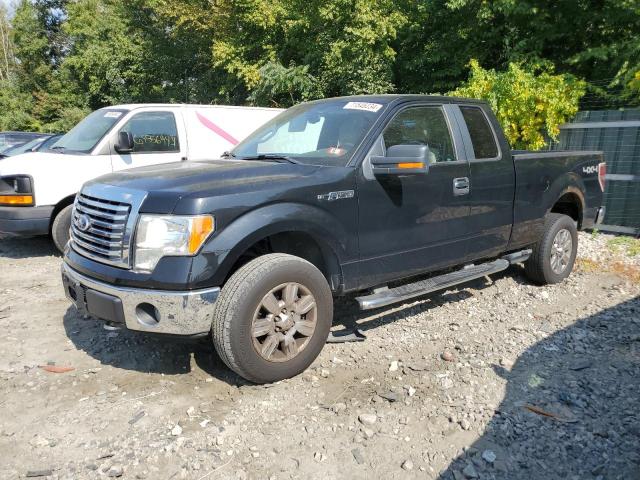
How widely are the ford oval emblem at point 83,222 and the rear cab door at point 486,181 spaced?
306 centimetres

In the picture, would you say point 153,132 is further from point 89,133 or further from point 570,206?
point 570,206

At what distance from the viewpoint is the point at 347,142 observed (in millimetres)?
3838

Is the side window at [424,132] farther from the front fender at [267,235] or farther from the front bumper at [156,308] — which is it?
the front bumper at [156,308]

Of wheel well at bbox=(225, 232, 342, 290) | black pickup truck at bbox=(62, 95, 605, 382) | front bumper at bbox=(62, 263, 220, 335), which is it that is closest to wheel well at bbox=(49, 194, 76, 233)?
black pickup truck at bbox=(62, 95, 605, 382)

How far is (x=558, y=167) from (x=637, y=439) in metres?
3.17

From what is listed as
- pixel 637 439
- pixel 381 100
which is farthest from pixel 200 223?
pixel 637 439

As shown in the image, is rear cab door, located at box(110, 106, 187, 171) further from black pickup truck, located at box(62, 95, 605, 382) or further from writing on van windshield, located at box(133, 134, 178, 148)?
black pickup truck, located at box(62, 95, 605, 382)

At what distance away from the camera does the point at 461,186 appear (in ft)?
14.1

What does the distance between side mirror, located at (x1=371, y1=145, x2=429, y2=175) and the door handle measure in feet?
2.64

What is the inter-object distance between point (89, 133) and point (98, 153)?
0.58 metres

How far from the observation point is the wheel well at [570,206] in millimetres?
5680

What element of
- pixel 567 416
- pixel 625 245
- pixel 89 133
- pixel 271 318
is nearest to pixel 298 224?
pixel 271 318

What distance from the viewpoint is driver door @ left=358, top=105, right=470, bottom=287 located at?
375cm

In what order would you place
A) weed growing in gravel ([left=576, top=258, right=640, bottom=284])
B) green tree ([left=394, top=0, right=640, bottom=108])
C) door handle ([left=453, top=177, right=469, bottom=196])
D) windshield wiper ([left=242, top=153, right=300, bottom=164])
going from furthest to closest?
green tree ([left=394, top=0, right=640, bottom=108])
weed growing in gravel ([left=576, top=258, right=640, bottom=284])
door handle ([left=453, top=177, right=469, bottom=196])
windshield wiper ([left=242, top=153, right=300, bottom=164])
